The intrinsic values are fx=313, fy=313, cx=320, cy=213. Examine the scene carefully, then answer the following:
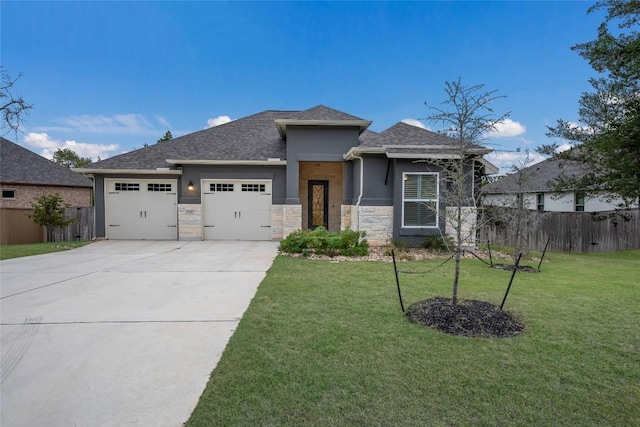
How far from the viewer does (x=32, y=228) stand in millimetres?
12867

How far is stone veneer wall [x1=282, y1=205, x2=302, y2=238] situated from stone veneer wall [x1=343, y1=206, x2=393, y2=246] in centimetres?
269

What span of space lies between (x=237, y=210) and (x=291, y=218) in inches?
90.7

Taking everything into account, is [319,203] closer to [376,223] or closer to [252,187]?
[252,187]

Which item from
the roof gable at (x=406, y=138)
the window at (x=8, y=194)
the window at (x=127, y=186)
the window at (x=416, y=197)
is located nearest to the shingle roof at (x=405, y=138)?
the roof gable at (x=406, y=138)

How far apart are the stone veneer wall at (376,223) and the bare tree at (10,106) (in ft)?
43.3

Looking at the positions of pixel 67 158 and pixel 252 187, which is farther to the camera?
pixel 67 158

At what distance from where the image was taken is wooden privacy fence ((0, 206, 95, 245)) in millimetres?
12406

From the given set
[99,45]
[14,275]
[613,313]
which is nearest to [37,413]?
[14,275]

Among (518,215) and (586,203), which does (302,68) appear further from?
(586,203)

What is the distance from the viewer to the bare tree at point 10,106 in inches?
458

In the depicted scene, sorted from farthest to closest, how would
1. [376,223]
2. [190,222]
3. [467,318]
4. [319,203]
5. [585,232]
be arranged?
[319,203] → [190,222] → [585,232] → [376,223] → [467,318]

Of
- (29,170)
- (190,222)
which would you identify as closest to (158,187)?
(190,222)

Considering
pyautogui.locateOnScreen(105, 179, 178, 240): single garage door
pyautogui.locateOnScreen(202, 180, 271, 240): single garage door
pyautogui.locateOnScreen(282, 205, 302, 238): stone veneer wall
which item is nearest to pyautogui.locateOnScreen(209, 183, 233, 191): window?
pyautogui.locateOnScreen(202, 180, 271, 240): single garage door

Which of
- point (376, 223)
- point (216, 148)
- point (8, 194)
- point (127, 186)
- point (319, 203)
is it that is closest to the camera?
point (376, 223)
